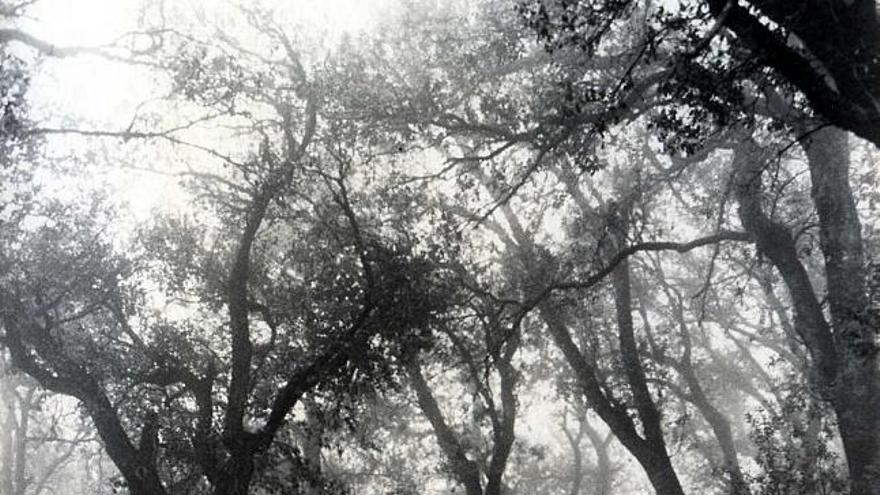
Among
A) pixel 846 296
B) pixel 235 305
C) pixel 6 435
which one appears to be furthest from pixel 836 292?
pixel 6 435

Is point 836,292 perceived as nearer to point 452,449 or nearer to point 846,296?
point 846,296

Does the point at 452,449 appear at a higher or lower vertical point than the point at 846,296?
lower

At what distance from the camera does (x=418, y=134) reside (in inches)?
511

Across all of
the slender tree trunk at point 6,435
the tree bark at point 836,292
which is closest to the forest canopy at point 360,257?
the tree bark at point 836,292

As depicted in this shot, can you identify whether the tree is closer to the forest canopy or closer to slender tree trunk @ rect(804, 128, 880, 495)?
the forest canopy

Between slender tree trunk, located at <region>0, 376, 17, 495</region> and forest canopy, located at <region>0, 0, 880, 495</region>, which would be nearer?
forest canopy, located at <region>0, 0, 880, 495</region>

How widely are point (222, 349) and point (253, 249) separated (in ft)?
8.29

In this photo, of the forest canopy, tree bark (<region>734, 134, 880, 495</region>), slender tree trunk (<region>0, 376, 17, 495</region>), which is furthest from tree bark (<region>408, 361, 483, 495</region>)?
slender tree trunk (<region>0, 376, 17, 495</region>)

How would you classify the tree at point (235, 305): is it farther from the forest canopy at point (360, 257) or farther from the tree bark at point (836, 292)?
the tree bark at point (836, 292)

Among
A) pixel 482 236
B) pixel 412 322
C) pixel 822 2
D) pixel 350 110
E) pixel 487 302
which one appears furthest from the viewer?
pixel 482 236

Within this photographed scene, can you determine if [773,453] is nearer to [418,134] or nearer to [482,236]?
[482,236]

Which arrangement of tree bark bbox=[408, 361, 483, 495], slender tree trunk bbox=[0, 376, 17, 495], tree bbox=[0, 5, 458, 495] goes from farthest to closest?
slender tree trunk bbox=[0, 376, 17, 495]
tree bark bbox=[408, 361, 483, 495]
tree bbox=[0, 5, 458, 495]

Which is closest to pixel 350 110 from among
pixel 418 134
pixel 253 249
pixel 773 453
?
pixel 418 134

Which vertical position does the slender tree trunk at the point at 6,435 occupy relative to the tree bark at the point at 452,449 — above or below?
above
